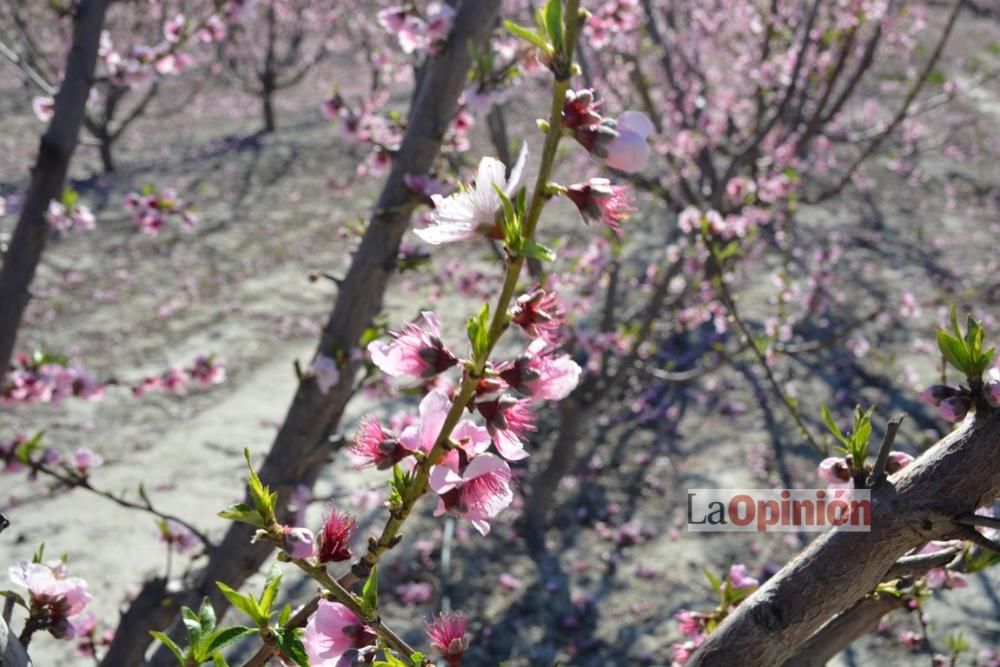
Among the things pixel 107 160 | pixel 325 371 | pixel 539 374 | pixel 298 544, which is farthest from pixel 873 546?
pixel 107 160

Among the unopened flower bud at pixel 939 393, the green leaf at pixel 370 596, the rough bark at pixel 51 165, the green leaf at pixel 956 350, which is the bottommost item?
the green leaf at pixel 370 596

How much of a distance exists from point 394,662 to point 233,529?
187 centimetres

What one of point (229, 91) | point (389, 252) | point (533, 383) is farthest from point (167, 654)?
point (229, 91)

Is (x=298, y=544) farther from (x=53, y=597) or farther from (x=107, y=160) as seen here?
(x=107, y=160)

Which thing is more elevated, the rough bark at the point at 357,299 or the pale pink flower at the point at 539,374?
the rough bark at the point at 357,299

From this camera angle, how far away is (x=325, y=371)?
106 inches

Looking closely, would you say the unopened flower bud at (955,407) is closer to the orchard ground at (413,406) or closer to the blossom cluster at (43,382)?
the orchard ground at (413,406)

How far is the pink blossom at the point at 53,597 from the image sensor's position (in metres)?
1.40

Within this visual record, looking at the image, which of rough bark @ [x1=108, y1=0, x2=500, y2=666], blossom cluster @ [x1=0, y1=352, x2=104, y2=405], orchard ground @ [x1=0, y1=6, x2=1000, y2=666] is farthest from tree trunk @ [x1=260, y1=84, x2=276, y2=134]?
rough bark @ [x1=108, y1=0, x2=500, y2=666]

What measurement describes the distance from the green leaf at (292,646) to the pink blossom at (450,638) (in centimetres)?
16

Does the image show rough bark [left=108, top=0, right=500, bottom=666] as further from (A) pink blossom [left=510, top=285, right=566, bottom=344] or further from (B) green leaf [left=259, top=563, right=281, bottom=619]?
(A) pink blossom [left=510, top=285, right=566, bottom=344]

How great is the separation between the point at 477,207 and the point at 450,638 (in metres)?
0.55

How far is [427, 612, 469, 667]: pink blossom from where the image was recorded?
3.43 feet

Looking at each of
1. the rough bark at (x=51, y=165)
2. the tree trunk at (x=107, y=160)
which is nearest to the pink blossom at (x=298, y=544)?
the rough bark at (x=51, y=165)
